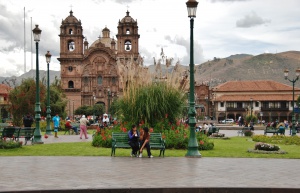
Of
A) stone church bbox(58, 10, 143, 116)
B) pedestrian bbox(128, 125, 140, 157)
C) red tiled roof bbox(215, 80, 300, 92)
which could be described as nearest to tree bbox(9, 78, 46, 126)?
pedestrian bbox(128, 125, 140, 157)

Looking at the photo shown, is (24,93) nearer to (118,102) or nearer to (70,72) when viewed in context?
(118,102)

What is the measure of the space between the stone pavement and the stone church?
258 ft

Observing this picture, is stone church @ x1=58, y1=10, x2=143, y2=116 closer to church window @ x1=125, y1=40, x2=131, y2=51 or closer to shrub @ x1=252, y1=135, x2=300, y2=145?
church window @ x1=125, y1=40, x2=131, y2=51

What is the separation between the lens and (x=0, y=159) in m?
14.2

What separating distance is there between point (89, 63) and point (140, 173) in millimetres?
85199

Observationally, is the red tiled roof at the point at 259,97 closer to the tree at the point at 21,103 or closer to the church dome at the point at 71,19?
the church dome at the point at 71,19

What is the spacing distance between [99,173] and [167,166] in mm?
2254

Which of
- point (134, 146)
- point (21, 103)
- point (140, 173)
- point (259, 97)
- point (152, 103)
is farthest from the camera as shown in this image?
point (259, 97)

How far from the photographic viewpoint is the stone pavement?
930cm

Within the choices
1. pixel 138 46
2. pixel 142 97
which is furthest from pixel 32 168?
pixel 138 46

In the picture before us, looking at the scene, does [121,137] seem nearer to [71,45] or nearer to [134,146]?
[134,146]

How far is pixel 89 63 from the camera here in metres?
95.1

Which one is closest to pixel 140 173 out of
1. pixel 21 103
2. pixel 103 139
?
pixel 103 139

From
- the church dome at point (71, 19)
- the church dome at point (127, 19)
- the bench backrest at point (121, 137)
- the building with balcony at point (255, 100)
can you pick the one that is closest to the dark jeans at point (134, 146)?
the bench backrest at point (121, 137)
